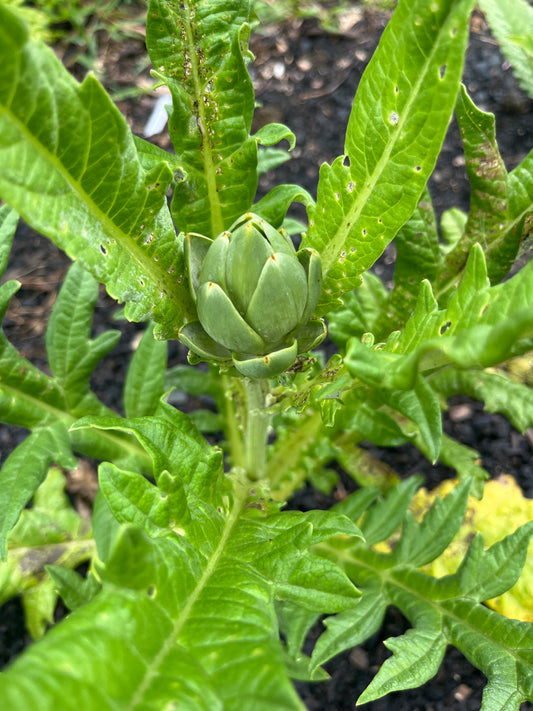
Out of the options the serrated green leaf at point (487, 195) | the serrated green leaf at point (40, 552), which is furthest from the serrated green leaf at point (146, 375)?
the serrated green leaf at point (487, 195)

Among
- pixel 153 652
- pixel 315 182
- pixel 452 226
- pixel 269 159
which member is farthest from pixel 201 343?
pixel 315 182

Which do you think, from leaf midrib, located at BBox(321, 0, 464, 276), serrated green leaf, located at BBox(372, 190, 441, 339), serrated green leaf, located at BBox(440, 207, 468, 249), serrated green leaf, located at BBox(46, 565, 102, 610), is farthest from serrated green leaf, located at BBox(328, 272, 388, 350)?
serrated green leaf, located at BBox(46, 565, 102, 610)

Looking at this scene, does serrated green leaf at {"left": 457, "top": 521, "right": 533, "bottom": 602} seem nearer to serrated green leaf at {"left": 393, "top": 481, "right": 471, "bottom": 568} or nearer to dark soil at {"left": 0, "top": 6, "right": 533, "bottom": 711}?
serrated green leaf at {"left": 393, "top": 481, "right": 471, "bottom": 568}

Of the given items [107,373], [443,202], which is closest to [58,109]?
[107,373]

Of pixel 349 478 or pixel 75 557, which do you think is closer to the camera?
pixel 75 557

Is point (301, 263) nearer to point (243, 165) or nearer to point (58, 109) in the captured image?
point (243, 165)

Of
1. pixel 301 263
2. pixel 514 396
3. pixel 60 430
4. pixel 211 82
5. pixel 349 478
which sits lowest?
pixel 349 478
